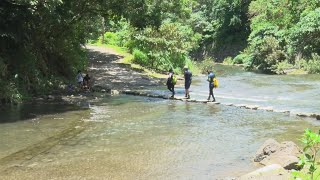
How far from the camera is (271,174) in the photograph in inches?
322

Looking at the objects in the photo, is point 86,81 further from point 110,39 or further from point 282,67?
point 110,39

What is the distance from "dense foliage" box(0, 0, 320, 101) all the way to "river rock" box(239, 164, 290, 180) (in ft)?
36.8

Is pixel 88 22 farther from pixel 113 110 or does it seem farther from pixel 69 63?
pixel 113 110

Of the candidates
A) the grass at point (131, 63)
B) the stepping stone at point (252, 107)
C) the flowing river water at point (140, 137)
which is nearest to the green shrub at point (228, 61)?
the grass at point (131, 63)

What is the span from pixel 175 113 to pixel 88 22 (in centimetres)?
1497

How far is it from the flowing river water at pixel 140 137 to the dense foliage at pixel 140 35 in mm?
3288

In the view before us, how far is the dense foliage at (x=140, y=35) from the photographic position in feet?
64.8

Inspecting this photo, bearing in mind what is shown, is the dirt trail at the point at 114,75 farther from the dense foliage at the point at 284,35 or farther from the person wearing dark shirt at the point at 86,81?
the dense foliage at the point at 284,35

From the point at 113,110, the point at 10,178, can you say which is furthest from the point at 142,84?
the point at 10,178

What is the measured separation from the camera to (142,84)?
28.3 m

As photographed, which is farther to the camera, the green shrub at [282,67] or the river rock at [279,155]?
the green shrub at [282,67]

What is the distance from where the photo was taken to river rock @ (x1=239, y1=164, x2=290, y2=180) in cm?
796

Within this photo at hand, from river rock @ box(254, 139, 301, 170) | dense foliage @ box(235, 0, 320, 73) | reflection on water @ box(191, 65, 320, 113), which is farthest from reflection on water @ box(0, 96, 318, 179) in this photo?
dense foliage @ box(235, 0, 320, 73)

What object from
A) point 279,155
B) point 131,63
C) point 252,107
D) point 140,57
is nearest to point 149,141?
point 279,155
